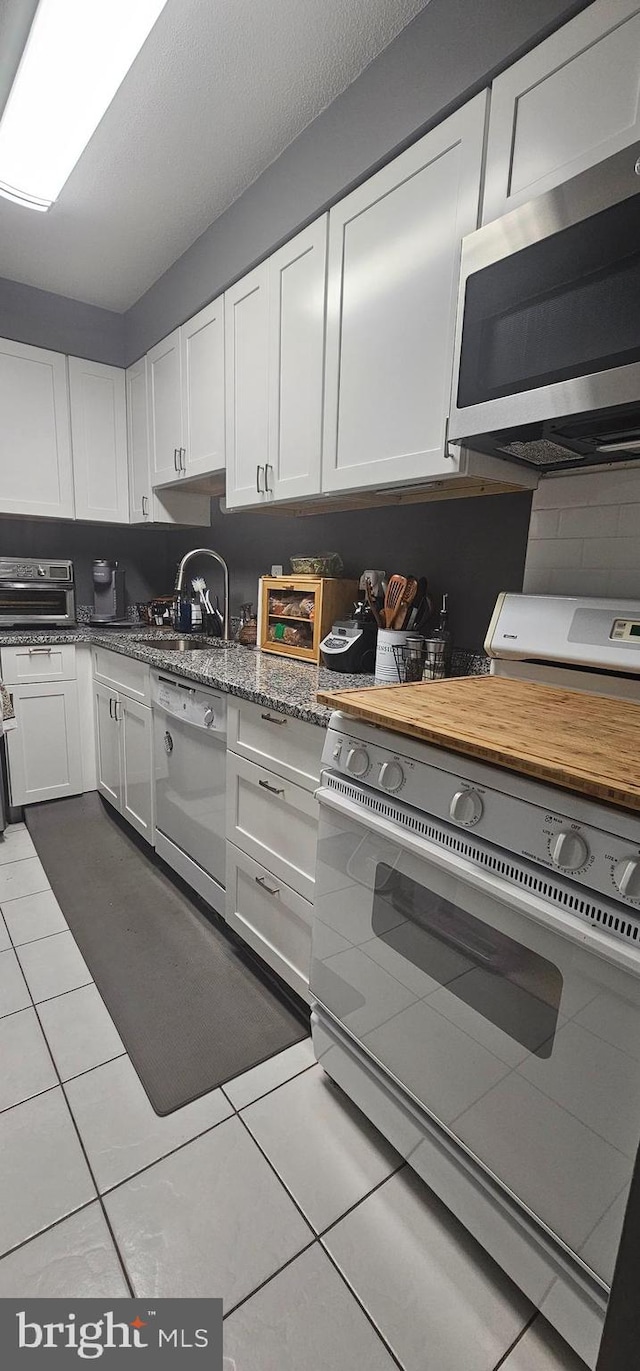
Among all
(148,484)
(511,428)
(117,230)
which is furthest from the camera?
(148,484)

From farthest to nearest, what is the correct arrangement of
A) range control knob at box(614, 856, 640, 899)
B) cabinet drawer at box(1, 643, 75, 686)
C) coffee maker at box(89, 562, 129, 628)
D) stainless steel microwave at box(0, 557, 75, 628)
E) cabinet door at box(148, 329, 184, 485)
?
coffee maker at box(89, 562, 129, 628) < stainless steel microwave at box(0, 557, 75, 628) < cabinet drawer at box(1, 643, 75, 686) < cabinet door at box(148, 329, 184, 485) < range control knob at box(614, 856, 640, 899)

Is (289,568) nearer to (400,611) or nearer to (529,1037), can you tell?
(400,611)

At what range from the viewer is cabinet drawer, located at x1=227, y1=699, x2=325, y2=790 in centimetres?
140

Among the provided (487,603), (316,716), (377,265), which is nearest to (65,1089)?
(316,716)

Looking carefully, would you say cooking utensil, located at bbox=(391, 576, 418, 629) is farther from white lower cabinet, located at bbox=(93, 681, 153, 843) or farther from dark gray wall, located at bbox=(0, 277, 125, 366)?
dark gray wall, located at bbox=(0, 277, 125, 366)

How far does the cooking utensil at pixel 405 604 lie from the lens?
66.0 inches

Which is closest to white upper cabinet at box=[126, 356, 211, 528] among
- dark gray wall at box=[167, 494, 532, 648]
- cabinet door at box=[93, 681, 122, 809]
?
dark gray wall at box=[167, 494, 532, 648]

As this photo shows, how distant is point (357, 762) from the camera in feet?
3.68

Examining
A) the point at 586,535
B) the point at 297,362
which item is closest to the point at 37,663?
the point at 297,362

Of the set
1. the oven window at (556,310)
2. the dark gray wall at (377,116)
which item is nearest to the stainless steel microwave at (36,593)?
the dark gray wall at (377,116)

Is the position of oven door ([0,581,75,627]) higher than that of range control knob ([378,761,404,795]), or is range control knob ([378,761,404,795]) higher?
oven door ([0,581,75,627])

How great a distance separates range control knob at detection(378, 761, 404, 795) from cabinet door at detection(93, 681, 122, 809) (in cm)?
186

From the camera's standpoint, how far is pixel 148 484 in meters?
2.89

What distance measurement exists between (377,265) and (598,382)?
0.82 metres
